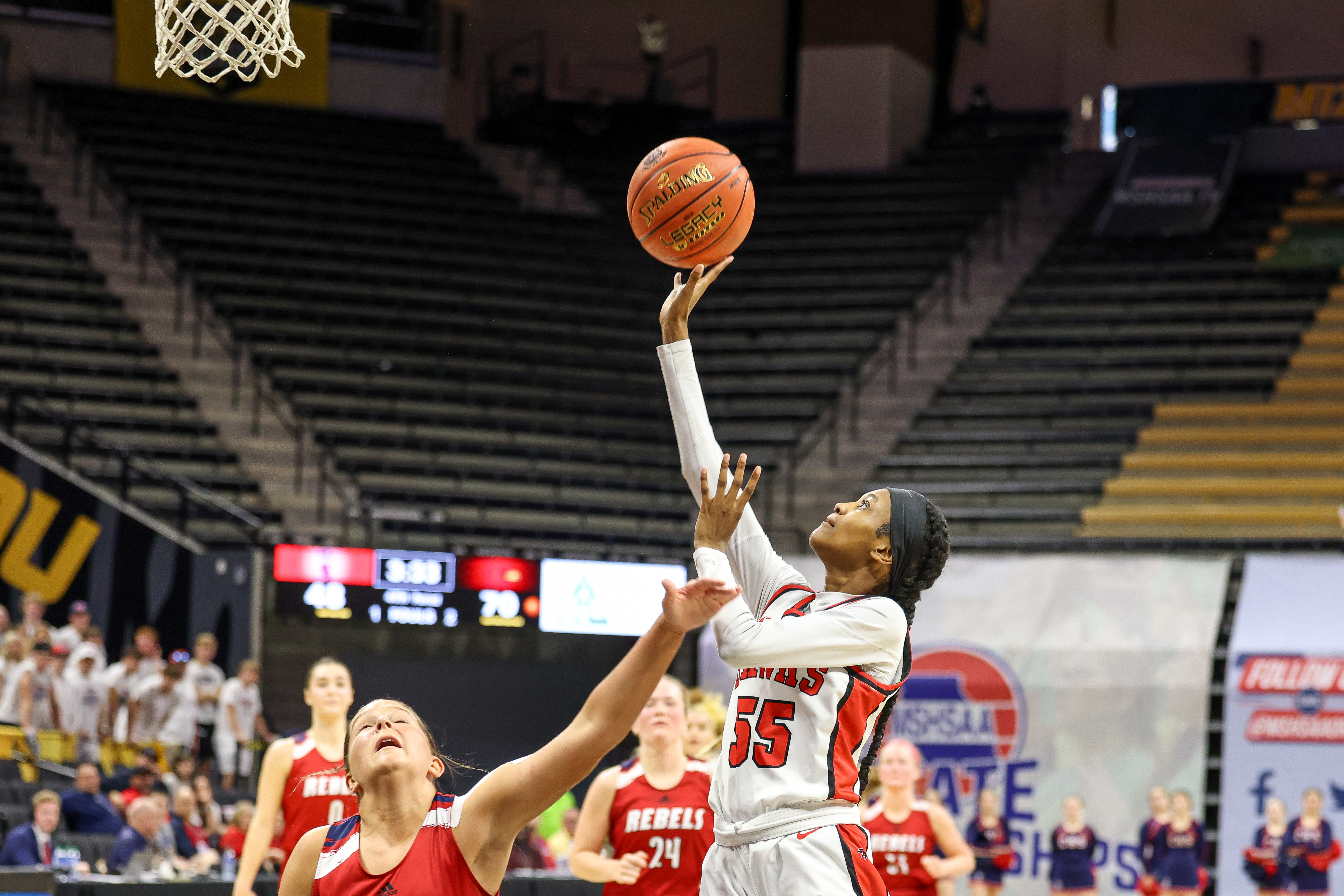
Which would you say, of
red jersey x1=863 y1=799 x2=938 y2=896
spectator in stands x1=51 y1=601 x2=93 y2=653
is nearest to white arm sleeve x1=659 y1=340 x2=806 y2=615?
red jersey x1=863 y1=799 x2=938 y2=896

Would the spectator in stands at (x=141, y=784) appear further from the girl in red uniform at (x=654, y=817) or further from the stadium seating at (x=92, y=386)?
the girl in red uniform at (x=654, y=817)

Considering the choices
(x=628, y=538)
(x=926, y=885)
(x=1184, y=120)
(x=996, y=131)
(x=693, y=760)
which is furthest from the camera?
(x=996, y=131)

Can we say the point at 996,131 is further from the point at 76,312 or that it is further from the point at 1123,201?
the point at 76,312

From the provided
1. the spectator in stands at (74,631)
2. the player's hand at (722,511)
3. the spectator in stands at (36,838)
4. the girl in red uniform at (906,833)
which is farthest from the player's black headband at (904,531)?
the spectator in stands at (74,631)

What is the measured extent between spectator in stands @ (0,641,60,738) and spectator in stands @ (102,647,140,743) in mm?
480

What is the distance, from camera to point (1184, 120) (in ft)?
67.1

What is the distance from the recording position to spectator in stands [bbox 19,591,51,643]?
13047 millimetres

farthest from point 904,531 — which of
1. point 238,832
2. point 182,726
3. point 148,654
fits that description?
point 148,654

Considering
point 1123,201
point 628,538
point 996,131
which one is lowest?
point 628,538

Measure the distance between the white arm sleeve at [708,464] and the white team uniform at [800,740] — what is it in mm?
218

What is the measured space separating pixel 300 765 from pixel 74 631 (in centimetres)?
803

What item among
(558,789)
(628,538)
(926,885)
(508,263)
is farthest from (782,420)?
(558,789)

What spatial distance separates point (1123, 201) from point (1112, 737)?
8.83 m

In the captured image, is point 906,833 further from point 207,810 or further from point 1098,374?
point 1098,374
